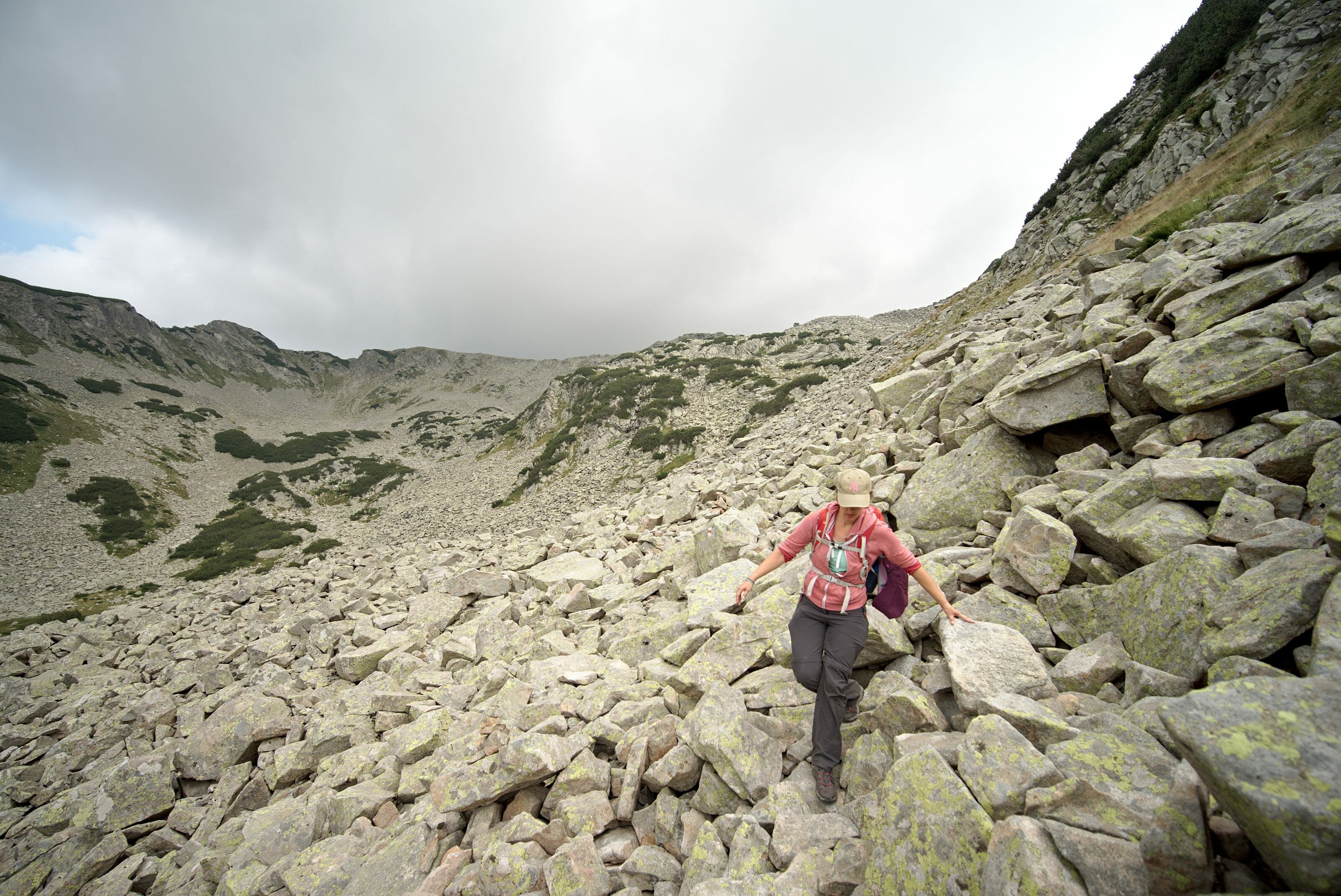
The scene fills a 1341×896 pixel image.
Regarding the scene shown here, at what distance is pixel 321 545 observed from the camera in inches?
1596

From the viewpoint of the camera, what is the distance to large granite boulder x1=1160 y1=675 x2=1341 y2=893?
6.58ft

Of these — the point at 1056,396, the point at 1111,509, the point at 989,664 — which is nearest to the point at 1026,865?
the point at 989,664

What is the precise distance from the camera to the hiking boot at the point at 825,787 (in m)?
4.30

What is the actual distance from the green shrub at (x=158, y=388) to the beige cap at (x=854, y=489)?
150m

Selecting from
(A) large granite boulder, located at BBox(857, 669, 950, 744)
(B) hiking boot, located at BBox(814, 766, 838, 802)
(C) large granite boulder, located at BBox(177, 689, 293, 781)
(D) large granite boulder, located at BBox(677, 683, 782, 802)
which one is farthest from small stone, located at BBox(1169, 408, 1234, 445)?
(C) large granite boulder, located at BBox(177, 689, 293, 781)

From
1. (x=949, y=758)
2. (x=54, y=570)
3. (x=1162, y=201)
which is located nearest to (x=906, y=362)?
(x=1162, y=201)

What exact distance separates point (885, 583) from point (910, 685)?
1023mm

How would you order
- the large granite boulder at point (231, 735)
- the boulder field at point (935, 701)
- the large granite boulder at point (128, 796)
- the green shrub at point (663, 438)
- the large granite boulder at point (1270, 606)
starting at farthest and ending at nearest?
the green shrub at point (663, 438), the large granite boulder at point (231, 735), the large granite boulder at point (128, 796), the large granite boulder at point (1270, 606), the boulder field at point (935, 701)

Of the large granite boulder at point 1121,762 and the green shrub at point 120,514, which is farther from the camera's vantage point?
the green shrub at point 120,514

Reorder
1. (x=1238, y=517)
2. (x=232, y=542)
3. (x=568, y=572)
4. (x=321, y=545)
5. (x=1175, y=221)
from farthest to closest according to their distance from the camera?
1. (x=232, y=542)
2. (x=321, y=545)
3. (x=568, y=572)
4. (x=1175, y=221)
5. (x=1238, y=517)

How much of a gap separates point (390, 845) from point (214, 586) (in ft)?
107

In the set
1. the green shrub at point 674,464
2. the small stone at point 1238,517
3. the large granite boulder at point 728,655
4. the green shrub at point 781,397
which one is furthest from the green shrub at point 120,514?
the small stone at point 1238,517

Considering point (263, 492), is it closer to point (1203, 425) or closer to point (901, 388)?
point (901, 388)

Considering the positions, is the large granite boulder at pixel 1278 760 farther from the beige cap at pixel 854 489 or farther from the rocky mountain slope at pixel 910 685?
the beige cap at pixel 854 489
